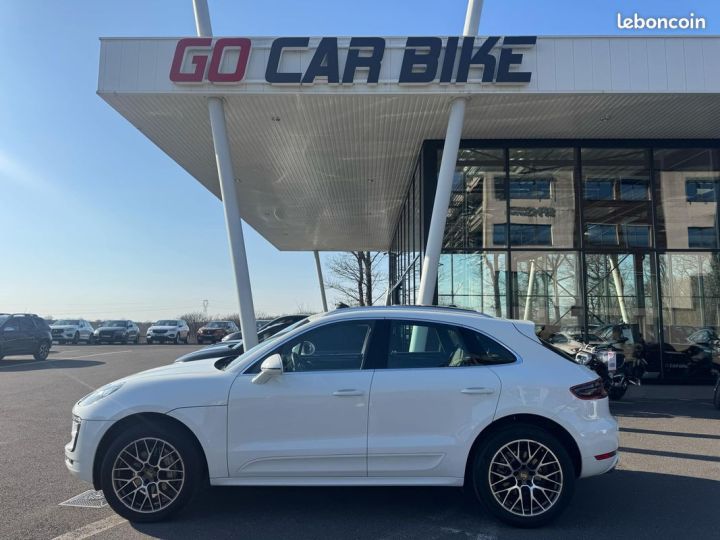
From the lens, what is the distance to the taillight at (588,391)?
4332 millimetres

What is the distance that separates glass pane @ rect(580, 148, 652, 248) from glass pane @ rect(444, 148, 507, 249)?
2.02 m

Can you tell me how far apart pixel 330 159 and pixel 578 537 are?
11768 mm

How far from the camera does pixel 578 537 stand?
4.08m

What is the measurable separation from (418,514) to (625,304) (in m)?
9.95

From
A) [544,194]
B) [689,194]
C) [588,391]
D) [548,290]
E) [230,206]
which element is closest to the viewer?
[588,391]

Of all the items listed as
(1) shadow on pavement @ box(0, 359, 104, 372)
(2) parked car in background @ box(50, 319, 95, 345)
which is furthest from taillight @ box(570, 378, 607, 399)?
(2) parked car in background @ box(50, 319, 95, 345)

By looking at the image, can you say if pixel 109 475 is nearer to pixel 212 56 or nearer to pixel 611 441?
pixel 611 441

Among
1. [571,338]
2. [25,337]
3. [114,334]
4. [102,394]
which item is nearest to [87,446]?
[102,394]

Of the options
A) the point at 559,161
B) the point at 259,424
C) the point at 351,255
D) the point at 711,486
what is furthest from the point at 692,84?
the point at 351,255

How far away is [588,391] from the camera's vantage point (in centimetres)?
437

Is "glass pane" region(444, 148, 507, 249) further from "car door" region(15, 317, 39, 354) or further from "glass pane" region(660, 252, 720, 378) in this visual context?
"car door" region(15, 317, 39, 354)

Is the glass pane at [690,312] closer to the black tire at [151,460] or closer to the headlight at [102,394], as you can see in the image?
the black tire at [151,460]

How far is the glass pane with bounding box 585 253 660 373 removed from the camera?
12461mm

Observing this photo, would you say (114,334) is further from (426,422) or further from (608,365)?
(426,422)
